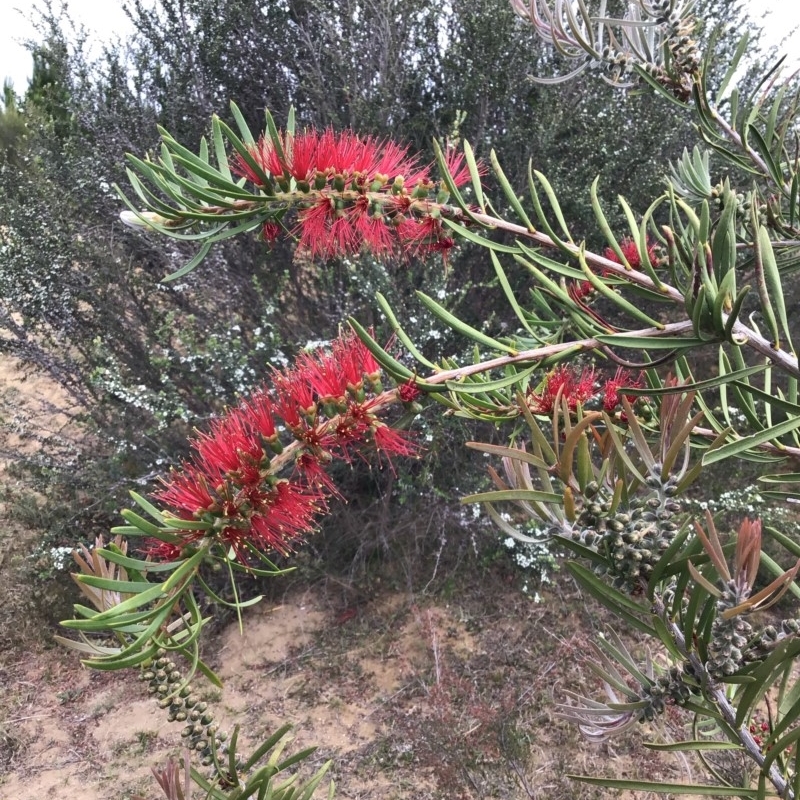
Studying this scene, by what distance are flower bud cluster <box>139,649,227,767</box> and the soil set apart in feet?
4.16

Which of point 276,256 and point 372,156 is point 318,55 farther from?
point 372,156

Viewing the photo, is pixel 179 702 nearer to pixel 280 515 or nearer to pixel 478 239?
pixel 280 515

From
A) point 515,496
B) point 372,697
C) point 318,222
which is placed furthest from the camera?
point 372,697

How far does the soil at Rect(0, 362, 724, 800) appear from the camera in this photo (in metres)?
1.58

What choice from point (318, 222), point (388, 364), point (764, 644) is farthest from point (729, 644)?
point (318, 222)

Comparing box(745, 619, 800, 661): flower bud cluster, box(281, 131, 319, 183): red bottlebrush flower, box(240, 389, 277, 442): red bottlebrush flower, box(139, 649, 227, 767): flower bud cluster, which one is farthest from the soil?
box(281, 131, 319, 183): red bottlebrush flower

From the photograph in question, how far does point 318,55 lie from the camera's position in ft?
7.75

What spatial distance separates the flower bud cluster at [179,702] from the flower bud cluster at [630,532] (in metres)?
0.31

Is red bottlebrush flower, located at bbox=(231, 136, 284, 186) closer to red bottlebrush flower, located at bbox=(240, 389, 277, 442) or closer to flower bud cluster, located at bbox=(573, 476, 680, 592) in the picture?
red bottlebrush flower, located at bbox=(240, 389, 277, 442)

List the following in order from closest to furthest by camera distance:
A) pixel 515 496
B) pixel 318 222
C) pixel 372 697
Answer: pixel 515 496 < pixel 318 222 < pixel 372 697

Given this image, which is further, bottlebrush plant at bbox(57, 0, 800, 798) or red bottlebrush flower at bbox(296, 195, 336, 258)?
red bottlebrush flower at bbox(296, 195, 336, 258)

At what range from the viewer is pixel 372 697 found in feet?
6.04

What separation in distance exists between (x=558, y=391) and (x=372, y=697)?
1724mm

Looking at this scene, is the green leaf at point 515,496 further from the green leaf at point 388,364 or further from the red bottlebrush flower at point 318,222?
the red bottlebrush flower at point 318,222
